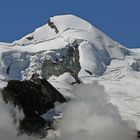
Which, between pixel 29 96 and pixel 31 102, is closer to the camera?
pixel 31 102

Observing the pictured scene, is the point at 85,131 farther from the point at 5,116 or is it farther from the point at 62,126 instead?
the point at 5,116

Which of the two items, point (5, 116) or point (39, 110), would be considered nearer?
point (5, 116)

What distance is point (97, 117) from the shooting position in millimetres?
129500

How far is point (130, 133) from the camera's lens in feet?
422

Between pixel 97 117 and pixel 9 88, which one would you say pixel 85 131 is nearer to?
pixel 97 117

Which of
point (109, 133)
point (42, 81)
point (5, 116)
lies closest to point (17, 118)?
point (5, 116)

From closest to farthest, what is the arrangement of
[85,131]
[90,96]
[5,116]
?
[5,116] < [85,131] < [90,96]

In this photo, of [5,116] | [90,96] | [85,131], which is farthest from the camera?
[90,96]

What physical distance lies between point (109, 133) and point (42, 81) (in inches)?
1096

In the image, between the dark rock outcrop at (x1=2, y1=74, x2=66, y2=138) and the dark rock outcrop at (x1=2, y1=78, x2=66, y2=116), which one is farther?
the dark rock outcrop at (x1=2, y1=78, x2=66, y2=116)

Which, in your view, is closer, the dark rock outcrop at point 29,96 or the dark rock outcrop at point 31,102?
the dark rock outcrop at point 31,102

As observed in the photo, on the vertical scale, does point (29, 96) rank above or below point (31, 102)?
above

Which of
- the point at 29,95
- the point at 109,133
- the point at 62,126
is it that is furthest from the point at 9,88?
the point at 109,133

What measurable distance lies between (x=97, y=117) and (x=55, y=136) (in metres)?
9.56
